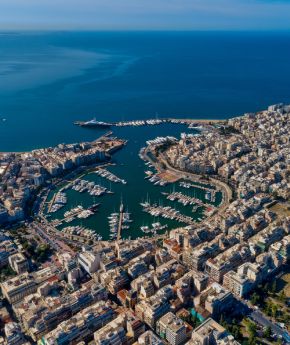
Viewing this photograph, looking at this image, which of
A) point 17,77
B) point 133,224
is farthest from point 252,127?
point 17,77

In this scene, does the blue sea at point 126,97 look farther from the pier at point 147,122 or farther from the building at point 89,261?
the building at point 89,261

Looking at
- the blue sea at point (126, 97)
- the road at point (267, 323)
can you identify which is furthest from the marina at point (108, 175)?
the road at point (267, 323)

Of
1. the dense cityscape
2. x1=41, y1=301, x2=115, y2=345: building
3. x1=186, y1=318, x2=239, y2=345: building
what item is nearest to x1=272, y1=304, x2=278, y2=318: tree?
the dense cityscape

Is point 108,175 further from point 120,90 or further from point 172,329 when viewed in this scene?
point 120,90

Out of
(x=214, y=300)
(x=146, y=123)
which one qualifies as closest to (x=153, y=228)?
(x=214, y=300)

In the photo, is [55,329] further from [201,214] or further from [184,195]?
[184,195]

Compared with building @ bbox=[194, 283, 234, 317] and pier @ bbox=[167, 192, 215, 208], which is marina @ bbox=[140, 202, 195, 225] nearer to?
pier @ bbox=[167, 192, 215, 208]

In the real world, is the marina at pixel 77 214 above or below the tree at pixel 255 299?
above
